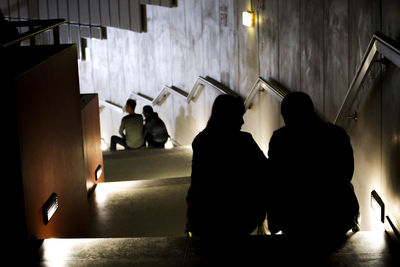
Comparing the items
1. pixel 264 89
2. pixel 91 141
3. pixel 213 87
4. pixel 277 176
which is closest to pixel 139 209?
pixel 91 141

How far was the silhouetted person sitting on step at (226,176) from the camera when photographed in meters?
2.85

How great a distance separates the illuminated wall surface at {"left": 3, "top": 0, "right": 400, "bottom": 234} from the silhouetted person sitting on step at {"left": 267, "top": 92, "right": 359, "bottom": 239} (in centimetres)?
41

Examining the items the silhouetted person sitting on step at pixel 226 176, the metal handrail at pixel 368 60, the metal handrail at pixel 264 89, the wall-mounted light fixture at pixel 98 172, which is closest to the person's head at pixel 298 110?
the silhouetted person sitting on step at pixel 226 176

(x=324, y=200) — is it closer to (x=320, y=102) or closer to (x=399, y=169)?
(x=399, y=169)

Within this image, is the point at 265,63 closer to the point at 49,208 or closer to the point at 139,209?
the point at 139,209

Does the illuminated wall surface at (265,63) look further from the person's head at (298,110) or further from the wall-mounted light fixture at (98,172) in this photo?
the wall-mounted light fixture at (98,172)

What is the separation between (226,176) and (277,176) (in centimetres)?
28

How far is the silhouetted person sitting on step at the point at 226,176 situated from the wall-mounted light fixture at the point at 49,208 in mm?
992

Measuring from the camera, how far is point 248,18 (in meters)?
6.59

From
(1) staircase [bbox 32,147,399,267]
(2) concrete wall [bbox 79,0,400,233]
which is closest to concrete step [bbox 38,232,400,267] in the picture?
(1) staircase [bbox 32,147,399,267]

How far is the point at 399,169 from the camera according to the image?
9.72 ft

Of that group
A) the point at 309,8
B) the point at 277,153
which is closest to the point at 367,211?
the point at 277,153

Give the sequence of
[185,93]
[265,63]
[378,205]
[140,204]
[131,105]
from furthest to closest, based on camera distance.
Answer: [185,93] < [131,105] < [265,63] < [140,204] < [378,205]

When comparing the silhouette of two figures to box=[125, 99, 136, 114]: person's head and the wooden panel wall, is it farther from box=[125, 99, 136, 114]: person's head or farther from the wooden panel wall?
box=[125, 99, 136, 114]: person's head
